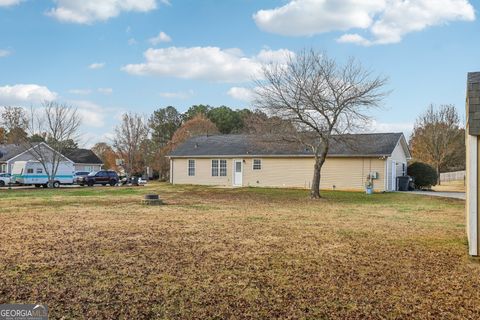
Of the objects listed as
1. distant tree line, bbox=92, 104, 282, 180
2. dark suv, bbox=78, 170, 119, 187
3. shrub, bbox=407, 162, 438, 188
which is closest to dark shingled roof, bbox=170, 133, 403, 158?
shrub, bbox=407, 162, 438, 188

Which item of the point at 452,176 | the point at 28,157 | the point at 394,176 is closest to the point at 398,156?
the point at 394,176

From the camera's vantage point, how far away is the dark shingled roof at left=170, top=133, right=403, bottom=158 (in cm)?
2290

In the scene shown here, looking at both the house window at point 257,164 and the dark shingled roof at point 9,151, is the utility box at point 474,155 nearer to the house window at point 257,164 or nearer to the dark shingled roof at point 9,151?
Answer: the house window at point 257,164

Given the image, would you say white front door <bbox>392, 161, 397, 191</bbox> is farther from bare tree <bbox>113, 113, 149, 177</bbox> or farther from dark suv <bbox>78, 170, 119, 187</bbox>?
bare tree <bbox>113, 113, 149, 177</bbox>

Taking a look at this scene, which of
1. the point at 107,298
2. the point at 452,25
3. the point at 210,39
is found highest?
the point at 210,39

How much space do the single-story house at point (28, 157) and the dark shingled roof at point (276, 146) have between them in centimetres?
1207

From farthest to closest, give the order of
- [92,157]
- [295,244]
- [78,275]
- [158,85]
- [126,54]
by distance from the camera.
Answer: [92,157]
[158,85]
[126,54]
[295,244]
[78,275]

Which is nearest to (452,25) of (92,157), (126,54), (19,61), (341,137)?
(341,137)

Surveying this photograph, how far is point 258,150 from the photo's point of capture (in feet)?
100

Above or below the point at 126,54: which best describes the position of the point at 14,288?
below

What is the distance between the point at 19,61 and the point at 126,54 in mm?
5454

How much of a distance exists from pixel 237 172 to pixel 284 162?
3.85 metres

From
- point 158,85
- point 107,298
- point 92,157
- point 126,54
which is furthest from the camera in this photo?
point 92,157

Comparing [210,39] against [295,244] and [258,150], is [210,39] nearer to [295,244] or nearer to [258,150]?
[258,150]
